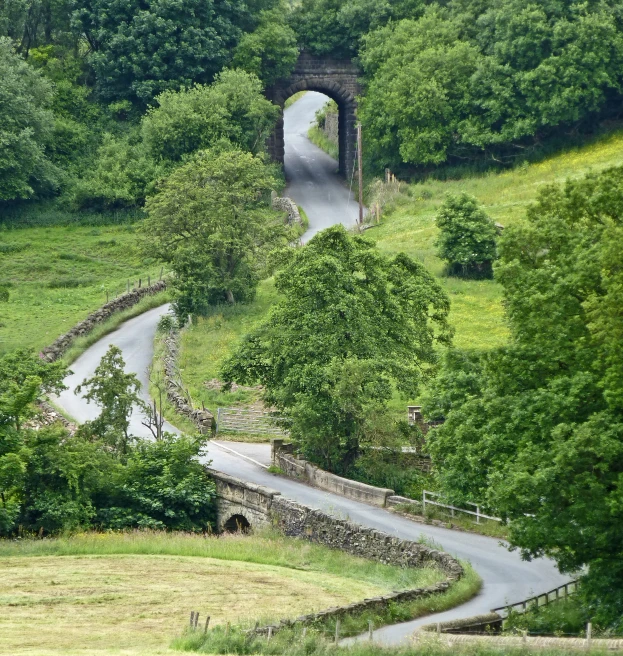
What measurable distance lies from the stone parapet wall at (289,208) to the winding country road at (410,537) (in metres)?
21.7

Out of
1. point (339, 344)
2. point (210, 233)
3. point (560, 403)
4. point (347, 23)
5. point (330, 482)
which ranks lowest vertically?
point (330, 482)

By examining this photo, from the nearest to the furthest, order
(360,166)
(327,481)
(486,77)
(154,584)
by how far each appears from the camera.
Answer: (154,584) → (327,481) → (360,166) → (486,77)

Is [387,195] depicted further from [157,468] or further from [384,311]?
[157,468]

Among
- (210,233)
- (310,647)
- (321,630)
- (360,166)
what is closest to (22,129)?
(360,166)

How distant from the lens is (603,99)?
8094cm

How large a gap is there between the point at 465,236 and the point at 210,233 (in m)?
11.1

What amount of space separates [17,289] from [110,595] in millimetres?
40170

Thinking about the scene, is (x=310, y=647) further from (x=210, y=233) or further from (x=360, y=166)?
(x=360, y=166)

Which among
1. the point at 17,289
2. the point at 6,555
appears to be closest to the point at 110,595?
the point at 6,555

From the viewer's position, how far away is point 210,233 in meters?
64.9

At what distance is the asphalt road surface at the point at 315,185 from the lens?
81.7 m

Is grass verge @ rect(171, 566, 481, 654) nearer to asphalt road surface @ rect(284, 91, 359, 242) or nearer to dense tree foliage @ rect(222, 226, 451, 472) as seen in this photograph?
dense tree foliage @ rect(222, 226, 451, 472)

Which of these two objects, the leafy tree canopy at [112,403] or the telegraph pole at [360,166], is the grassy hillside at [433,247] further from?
the leafy tree canopy at [112,403]

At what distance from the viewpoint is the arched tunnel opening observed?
42.8 metres
